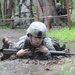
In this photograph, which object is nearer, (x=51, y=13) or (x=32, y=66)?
(x=32, y=66)

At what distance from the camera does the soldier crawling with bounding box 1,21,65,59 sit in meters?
5.40

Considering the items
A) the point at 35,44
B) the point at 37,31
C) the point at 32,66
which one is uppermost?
the point at 37,31

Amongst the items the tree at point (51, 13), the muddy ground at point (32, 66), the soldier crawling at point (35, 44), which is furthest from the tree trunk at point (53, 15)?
the muddy ground at point (32, 66)

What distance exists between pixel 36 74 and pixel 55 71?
323 mm

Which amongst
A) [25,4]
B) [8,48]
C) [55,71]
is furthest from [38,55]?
[25,4]

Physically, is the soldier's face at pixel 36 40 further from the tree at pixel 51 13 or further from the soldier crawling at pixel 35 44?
the tree at pixel 51 13

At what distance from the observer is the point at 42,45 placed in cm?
575

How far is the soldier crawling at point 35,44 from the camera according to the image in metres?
5.40

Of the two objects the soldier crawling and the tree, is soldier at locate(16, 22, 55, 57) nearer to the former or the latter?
the soldier crawling

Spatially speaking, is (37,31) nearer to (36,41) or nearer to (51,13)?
(36,41)

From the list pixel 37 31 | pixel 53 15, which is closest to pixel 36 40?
pixel 37 31

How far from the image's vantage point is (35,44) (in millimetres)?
5516

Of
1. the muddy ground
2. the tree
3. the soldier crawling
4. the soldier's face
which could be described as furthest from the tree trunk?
the soldier's face

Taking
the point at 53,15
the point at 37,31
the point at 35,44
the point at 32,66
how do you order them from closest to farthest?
the point at 32,66
the point at 37,31
the point at 35,44
the point at 53,15
